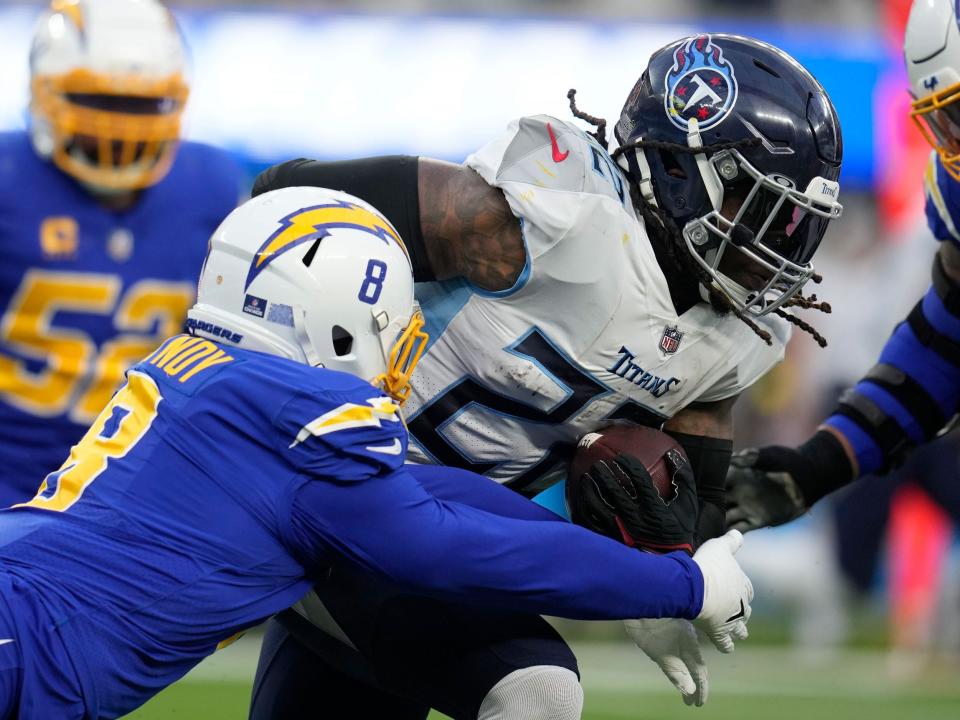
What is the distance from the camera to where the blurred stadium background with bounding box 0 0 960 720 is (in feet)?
21.7

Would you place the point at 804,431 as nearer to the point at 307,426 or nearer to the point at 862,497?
the point at 862,497

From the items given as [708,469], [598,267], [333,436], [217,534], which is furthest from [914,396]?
[217,534]

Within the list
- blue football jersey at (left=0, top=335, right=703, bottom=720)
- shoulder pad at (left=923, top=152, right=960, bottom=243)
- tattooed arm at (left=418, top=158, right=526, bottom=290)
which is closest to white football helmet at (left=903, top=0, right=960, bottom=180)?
shoulder pad at (left=923, top=152, right=960, bottom=243)

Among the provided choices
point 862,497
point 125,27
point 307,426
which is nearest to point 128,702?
point 307,426

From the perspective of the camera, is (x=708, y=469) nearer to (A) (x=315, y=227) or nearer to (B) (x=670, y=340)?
(B) (x=670, y=340)

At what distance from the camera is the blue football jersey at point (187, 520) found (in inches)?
87.4

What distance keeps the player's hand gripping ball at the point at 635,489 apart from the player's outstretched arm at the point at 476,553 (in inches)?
7.0

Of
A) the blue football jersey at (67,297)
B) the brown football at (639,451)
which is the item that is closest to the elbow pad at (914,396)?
the brown football at (639,451)

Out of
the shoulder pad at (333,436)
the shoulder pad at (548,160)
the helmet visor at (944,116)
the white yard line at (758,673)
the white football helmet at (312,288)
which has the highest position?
the helmet visor at (944,116)

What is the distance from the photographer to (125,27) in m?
4.00

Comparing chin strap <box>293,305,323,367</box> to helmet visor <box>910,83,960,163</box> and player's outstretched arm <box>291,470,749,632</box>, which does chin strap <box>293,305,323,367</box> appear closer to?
player's outstretched arm <box>291,470,749,632</box>

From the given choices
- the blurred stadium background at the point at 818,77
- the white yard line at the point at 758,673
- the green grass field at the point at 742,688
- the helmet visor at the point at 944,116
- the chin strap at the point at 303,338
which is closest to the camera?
the chin strap at the point at 303,338

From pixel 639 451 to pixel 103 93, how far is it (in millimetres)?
1955

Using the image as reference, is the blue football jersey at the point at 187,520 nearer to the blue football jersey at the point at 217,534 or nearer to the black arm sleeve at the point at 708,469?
the blue football jersey at the point at 217,534
